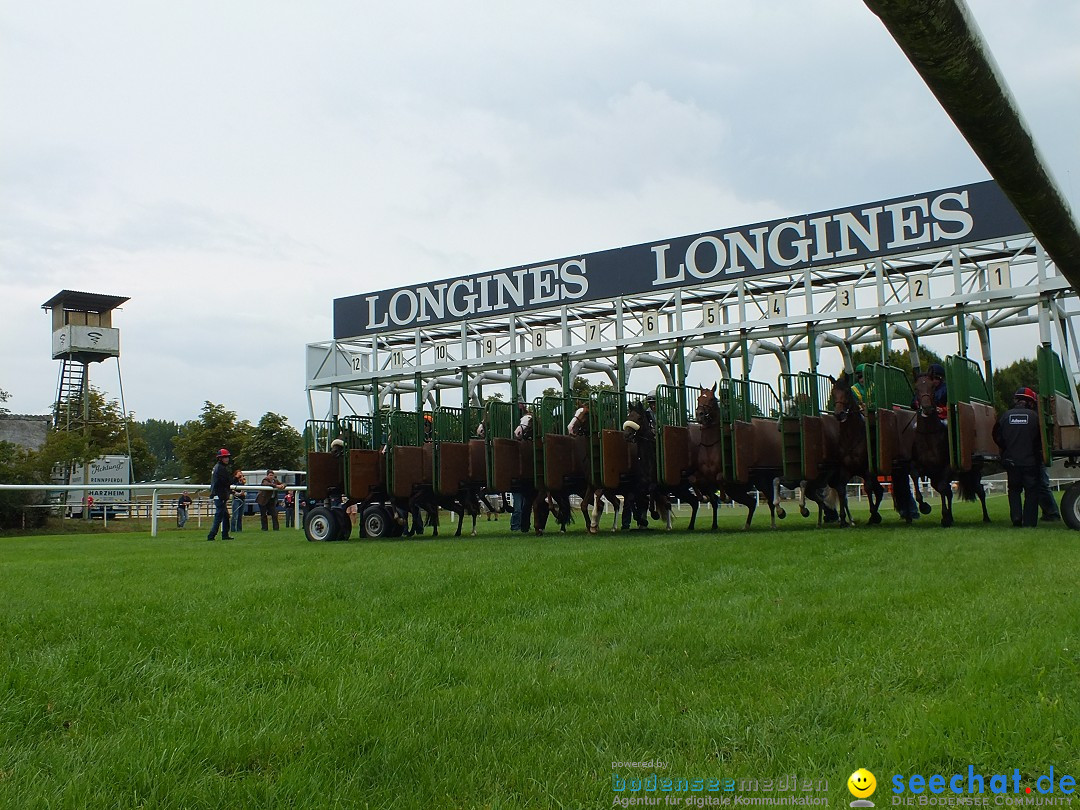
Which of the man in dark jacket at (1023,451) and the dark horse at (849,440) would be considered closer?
the man in dark jacket at (1023,451)

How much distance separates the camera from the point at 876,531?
11961 millimetres

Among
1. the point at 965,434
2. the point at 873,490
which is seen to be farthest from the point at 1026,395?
the point at 873,490

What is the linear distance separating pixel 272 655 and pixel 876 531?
31.2ft

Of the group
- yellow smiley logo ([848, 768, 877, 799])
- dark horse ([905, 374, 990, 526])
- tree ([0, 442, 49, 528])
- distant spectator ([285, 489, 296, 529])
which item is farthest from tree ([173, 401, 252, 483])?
yellow smiley logo ([848, 768, 877, 799])

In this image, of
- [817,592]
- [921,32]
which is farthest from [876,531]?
[921,32]

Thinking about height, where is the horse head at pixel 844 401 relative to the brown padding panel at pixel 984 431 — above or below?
above

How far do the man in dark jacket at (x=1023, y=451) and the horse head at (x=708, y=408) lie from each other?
398 cm

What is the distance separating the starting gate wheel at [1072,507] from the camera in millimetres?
11352

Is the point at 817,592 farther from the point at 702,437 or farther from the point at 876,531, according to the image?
the point at 702,437

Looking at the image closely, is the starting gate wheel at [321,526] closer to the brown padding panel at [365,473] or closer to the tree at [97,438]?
the brown padding panel at [365,473]

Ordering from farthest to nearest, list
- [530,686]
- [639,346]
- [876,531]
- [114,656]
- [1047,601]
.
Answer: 1. [639,346]
2. [876,531]
3. [1047,601]
4. [114,656]
5. [530,686]

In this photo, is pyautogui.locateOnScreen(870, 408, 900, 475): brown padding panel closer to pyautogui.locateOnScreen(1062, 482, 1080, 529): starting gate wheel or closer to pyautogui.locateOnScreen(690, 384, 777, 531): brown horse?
pyautogui.locateOnScreen(690, 384, 777, 531): brown horse

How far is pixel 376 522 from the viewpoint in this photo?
17406 mm

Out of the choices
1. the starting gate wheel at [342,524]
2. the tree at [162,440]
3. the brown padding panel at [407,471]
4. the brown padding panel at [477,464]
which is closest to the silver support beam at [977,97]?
the brown padding panel at [477,464]
